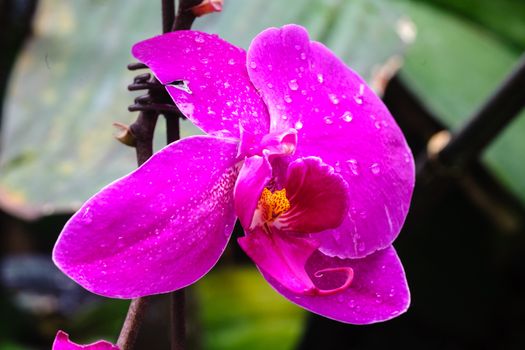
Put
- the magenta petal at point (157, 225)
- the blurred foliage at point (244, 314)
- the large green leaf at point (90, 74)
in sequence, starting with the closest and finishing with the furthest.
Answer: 1. the magenta petal at point (157, 225)
2. the large green leaf at point (90, 74)
3. the blurred foliage at point (244, 314)

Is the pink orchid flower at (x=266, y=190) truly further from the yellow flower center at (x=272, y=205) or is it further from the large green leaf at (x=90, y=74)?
the large green leaf at (x=90, y=74)

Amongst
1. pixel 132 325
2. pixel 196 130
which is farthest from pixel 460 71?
pixel 132 325

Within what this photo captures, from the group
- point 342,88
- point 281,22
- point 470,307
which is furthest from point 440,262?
point 342,88

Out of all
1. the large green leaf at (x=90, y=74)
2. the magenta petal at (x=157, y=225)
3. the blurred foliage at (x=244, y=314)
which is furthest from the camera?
the blurred foliage at (x=244, y=314)

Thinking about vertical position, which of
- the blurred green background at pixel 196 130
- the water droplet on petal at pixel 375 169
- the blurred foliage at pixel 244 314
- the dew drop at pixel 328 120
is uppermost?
the dew drop at pixel 328 120

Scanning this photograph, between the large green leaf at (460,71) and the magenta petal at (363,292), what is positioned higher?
the magenta petal at (363,292)

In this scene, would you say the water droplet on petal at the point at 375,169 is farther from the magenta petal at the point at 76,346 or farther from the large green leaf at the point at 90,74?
the large green leaf at the point at 90,74

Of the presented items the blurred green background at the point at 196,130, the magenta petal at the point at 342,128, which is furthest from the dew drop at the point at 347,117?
the blurred green background at the point at 196,130

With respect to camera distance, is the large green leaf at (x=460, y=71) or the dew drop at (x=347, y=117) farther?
the large green leaf at (x=460, y=71)
